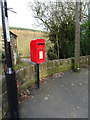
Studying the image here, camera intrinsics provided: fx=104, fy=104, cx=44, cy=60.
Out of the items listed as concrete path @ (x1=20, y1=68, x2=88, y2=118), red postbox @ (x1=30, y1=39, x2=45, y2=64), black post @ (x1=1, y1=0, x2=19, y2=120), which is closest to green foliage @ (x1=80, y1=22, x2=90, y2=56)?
concrete path @ (x1=20, y1=68, x2=88, y2=118)

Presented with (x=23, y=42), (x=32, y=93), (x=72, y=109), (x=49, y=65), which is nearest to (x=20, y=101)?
(x=32, y=93)

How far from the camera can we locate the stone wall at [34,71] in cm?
295

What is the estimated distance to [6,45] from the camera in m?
1.79

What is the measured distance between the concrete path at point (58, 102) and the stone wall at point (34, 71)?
1.26ft

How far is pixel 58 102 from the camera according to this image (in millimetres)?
2664

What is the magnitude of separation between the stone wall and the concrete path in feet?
1.26

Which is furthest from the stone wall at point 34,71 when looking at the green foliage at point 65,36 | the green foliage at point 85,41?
the green foliage at point 65,36

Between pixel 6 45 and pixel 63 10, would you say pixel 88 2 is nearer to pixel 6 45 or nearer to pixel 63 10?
pixel 63 10

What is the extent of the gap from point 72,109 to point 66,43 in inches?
231

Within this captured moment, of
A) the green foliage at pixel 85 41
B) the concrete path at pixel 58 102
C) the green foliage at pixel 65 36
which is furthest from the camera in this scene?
the green foliage at pixel 65 36

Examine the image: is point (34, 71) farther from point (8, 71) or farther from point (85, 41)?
point (85, 41)

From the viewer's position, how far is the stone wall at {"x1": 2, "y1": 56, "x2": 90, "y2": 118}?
2951 mm

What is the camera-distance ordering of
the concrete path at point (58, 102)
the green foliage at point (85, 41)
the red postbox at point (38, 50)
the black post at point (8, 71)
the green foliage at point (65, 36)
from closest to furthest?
1. the black post at point (8, 71)
2. the concrete path at point (58, 102)
3. the red postbox at point (38, 50)
4. the green foliage at point (85, 41)
5. the green foliage at point (65, 36)

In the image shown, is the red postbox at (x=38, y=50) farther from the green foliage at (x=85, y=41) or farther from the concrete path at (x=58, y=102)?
the green foliage at (x=85, y=41)
